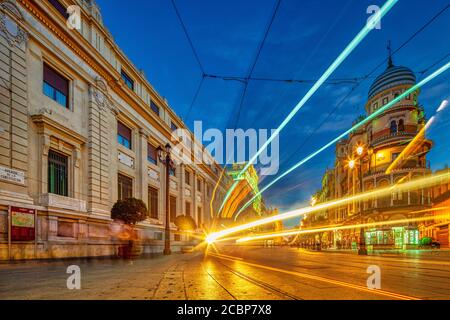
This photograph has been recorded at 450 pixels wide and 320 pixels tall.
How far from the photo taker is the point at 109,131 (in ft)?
78.7

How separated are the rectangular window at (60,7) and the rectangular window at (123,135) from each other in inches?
370

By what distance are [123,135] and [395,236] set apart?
40.1 metres

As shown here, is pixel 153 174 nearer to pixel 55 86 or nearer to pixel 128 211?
pixel 128 211

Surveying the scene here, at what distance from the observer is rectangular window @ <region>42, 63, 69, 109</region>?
708 inches

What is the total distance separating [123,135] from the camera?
90.3ft

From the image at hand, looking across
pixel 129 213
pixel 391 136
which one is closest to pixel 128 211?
pixel 129 213

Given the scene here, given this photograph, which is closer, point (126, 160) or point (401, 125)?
point (126, 160)

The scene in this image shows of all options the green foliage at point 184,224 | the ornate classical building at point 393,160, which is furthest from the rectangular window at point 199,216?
the ornate classical building at point 393,160

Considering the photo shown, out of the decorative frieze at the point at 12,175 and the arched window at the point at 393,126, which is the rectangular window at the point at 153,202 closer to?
the decorative frieze at the point at 12,175

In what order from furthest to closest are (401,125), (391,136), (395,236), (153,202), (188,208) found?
(188,208) < (401,125) < (391,136) < (395,236) < (153,202)
